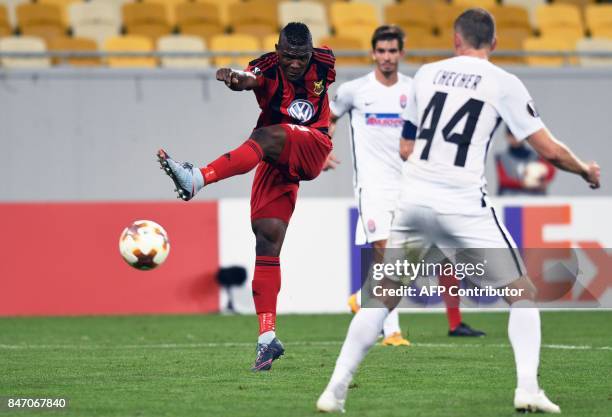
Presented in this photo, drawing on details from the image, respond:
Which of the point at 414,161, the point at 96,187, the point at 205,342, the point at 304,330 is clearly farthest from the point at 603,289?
the point at 414,161

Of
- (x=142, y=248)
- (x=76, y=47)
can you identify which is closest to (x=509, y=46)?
(x=76, y=47)

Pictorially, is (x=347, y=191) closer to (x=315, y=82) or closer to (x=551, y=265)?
(x=551, y=265)

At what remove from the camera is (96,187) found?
54.9ft

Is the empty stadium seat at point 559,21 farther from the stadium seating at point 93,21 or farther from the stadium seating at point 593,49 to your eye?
the stadium seating at point 93,21

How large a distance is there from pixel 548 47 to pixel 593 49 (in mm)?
825

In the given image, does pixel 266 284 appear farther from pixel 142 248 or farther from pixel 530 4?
pixel 530 4

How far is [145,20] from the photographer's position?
61.5 ft

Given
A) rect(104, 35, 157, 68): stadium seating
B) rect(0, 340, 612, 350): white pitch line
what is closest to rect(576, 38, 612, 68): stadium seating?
rect(104, 35, 157, 68): stadium seating

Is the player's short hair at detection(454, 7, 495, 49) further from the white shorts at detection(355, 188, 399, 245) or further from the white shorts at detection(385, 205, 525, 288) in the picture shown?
the white shorts at detection(355, 188, 399, 245)

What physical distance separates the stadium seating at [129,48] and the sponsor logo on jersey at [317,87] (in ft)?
31.7

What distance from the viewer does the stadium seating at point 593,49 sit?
61.3 ft

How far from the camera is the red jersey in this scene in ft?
26.3

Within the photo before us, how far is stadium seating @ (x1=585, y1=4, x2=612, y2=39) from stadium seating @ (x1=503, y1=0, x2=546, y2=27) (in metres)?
0.88

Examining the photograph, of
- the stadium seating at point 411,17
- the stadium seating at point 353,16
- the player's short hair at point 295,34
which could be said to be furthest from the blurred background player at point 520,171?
the player's short hair at point 295,34
